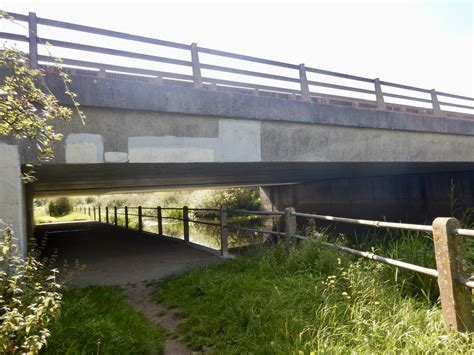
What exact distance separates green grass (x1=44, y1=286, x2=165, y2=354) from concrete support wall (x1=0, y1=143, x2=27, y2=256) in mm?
1185

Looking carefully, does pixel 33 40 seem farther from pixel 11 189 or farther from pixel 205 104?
pixel 205 104

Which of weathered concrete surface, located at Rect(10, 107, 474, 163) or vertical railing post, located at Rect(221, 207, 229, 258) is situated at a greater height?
weathered concrete surface, located at Rect(10, 107, 474, 163)

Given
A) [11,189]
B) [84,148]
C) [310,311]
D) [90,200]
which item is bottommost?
[310,311]

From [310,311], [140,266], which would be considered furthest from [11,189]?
[310,311]

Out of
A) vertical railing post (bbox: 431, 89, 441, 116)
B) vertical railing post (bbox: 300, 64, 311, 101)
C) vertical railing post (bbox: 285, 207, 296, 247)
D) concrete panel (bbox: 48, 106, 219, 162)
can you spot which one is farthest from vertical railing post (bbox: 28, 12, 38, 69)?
vertical railing post (bbox: 431, 89, 441, 116)

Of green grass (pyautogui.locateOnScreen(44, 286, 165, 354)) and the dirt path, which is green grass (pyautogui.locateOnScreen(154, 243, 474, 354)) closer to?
the dirt path

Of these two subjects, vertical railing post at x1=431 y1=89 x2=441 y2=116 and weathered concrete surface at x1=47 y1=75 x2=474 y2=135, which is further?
vertical railing post at x1=431 y1=89 x2=441 y2=116

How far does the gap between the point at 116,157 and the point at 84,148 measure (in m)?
0.43

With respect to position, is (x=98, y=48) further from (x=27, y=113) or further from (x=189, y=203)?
(x=189, y=203)

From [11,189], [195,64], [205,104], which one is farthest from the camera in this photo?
[195,64]

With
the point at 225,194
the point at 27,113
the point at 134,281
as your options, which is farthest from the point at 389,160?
the point at 225,194

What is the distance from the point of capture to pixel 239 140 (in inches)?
232

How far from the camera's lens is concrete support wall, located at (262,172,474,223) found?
1376 cm

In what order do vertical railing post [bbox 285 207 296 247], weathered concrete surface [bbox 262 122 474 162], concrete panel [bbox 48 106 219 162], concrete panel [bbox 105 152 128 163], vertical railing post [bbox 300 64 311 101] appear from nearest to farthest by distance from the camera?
concrete panel [bbox 48 106 219 162] → concrete panel [bbox 105 152 128 163] → vertical railing post [bbox 285 207 296 247] → weathered concrete surface [bbox 262 122 474 162] → vertical railing post [bbox 300 64 311 101]
